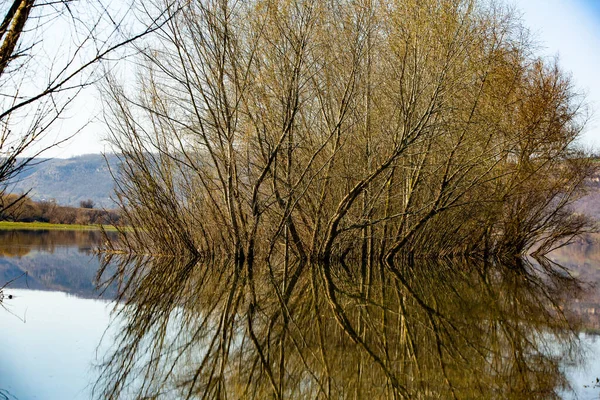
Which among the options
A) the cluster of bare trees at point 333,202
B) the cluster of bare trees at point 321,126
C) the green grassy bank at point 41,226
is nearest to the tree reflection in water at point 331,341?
the cluster of bare trees at point 333,202

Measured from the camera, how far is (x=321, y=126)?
45.9 ft

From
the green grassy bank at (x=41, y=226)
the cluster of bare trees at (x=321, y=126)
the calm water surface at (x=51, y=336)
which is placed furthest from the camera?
the green grassy bank at (x=41, y=226)

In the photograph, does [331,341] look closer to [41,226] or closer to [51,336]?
[51,336]

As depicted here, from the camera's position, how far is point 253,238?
1347 centimetres

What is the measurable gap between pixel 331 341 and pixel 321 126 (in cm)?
909

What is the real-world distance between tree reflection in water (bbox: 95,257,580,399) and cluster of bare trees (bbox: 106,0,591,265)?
3427 millimetres

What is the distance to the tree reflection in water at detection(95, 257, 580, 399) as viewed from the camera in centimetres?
401

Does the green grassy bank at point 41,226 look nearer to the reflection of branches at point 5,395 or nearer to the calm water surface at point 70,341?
the calm water surface at point 70,341

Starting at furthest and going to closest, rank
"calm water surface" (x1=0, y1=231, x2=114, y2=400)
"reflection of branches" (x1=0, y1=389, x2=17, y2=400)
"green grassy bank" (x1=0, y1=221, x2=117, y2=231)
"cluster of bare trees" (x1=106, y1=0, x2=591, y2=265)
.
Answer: "green grassy bank" (x1=0, y1=221, x2=117, y2=231), "cluster of bare trees" (x1=106, y1=0, x2=591, y2=265), "calm water surface" (x1=0, y1=231, x2=114, y2=400), "reflection of branches" (x1=0, y1=389, x2=17, y2=400)

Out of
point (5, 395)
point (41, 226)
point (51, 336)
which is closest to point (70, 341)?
point (51, 336)

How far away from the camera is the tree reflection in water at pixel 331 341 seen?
4008 mm

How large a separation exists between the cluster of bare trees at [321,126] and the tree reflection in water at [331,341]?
3.43 m

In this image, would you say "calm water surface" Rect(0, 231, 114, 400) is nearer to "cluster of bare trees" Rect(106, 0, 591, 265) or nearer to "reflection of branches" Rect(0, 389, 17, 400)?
"reflection of branches" Rect(0, 389, 17, 400)

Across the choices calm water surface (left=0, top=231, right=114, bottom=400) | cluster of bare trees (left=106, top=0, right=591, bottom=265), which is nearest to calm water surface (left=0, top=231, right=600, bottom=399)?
calm water surface (left=0, top=231, right=114, bottom=400)
